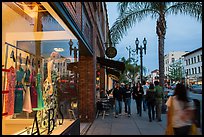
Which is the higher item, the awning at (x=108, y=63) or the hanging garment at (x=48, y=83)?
the awning at (x=108, y=63)

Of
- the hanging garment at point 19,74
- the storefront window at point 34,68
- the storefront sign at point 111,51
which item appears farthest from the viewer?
the storefront sign at point 111,51

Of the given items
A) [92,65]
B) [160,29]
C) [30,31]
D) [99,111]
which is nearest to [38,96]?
[30,31]

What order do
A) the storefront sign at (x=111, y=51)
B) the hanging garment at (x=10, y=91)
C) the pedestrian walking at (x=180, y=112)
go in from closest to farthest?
the pedestrian walking at (x=180, y=112), the hanging garment at (x=10, y=91), the storefront sign at (x=111, y=51)

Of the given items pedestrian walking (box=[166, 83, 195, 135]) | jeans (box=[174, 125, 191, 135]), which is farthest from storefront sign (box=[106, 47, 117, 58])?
jeans (box=[174, 125, 191, 135])

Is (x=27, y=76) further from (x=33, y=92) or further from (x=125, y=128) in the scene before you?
(x=125, y=128)

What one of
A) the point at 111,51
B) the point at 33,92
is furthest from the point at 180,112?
the point at 111,51

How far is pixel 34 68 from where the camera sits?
245 inches

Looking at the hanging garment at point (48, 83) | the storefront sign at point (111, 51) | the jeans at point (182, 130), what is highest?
the storefront sign at point (111, 51)

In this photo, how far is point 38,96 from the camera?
233 inches

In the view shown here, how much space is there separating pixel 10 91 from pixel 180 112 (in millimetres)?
2998

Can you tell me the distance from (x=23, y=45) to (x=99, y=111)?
8.09 metres

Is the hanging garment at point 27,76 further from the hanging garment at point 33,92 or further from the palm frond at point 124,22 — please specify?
the palm frond at point 124,22

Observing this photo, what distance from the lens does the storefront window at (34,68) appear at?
4977mm

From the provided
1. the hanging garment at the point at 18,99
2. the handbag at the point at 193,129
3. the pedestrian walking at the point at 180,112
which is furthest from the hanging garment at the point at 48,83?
the handbag at the point at 193,129
